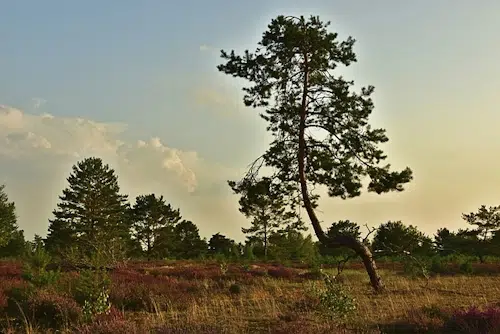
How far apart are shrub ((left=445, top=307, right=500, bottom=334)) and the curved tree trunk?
25.1 feet

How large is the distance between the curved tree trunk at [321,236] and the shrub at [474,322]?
25.1 feet

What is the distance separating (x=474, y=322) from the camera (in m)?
9.45

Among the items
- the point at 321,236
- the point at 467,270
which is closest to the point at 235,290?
the point at 321,236

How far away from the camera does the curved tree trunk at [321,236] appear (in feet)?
58.7

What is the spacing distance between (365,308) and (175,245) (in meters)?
58.6

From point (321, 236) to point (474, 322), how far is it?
9.01 metres

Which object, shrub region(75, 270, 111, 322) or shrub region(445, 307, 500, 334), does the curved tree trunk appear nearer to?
shrub region(445, 307, 500, 334)

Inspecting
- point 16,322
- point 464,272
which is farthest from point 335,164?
point 464,272

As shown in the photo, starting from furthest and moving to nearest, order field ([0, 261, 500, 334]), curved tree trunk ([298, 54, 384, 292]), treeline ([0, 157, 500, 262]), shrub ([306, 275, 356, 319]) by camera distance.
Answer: treeline ([0, 157, 500, 262]) → curved tree trunk ([298, 54, 384, 292]) → shrub ([306, 275, 356, 319]) → field ([0, 261, 500, 334])

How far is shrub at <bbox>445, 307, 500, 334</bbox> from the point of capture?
8.84 metres

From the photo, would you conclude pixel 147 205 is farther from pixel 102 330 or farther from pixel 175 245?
pixel 102 330

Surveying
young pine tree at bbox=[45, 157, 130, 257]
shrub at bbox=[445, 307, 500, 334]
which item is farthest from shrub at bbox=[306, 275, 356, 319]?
young pine tree at bbox=[45, 157, 130, 257]

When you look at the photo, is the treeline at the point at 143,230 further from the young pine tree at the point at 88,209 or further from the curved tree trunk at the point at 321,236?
the curved tree trunk at the point at 321,236

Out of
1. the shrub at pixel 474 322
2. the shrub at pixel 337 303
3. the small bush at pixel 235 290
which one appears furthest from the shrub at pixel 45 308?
the shrub at pixel 474 322
